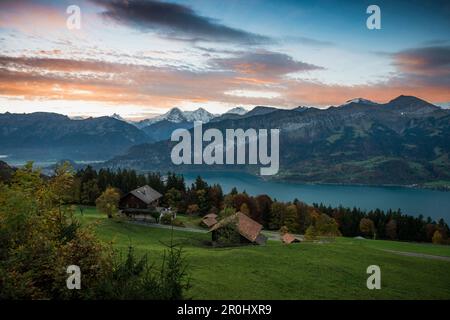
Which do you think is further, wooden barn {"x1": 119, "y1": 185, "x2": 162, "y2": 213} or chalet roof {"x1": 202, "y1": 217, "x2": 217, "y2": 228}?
chalet roof {"x1": 202, "y1": 217, "x2": 217, "y2": 228}

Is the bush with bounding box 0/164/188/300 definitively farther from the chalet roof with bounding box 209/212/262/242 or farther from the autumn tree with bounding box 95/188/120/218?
the autumn tree with bounding box 95/188/120/218

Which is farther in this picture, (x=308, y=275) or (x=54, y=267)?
(x=308, y=275)

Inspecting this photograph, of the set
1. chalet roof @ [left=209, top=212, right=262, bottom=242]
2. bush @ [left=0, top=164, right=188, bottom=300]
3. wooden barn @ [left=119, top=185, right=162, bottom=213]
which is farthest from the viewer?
wooden barn @ [left=119, top=185, right=162, bottom=213]

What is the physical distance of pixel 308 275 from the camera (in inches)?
1064

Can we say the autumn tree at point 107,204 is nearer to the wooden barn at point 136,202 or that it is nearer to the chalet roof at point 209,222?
the wooden barn at point 136,202

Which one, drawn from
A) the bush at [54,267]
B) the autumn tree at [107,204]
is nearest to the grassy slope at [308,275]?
the bush at [54,267]

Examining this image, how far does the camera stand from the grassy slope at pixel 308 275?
74.1 feet

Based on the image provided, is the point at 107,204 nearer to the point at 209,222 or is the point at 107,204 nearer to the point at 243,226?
the point at 209,222

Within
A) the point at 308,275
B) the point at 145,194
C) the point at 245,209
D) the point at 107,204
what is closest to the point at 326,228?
the point at 245,209

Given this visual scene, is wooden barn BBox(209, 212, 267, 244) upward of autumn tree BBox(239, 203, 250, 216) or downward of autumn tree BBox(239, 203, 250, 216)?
upward

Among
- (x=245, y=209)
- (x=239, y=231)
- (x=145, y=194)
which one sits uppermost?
(x=145, y=194)

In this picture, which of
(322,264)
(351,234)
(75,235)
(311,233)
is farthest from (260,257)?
(351,234)

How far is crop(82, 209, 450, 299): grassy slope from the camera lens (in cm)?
2258

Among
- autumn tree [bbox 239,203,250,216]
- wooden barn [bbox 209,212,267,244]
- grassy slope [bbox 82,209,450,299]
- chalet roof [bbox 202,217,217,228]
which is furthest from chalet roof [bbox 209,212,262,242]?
autumn tree [bbox 239,203,250,216]
